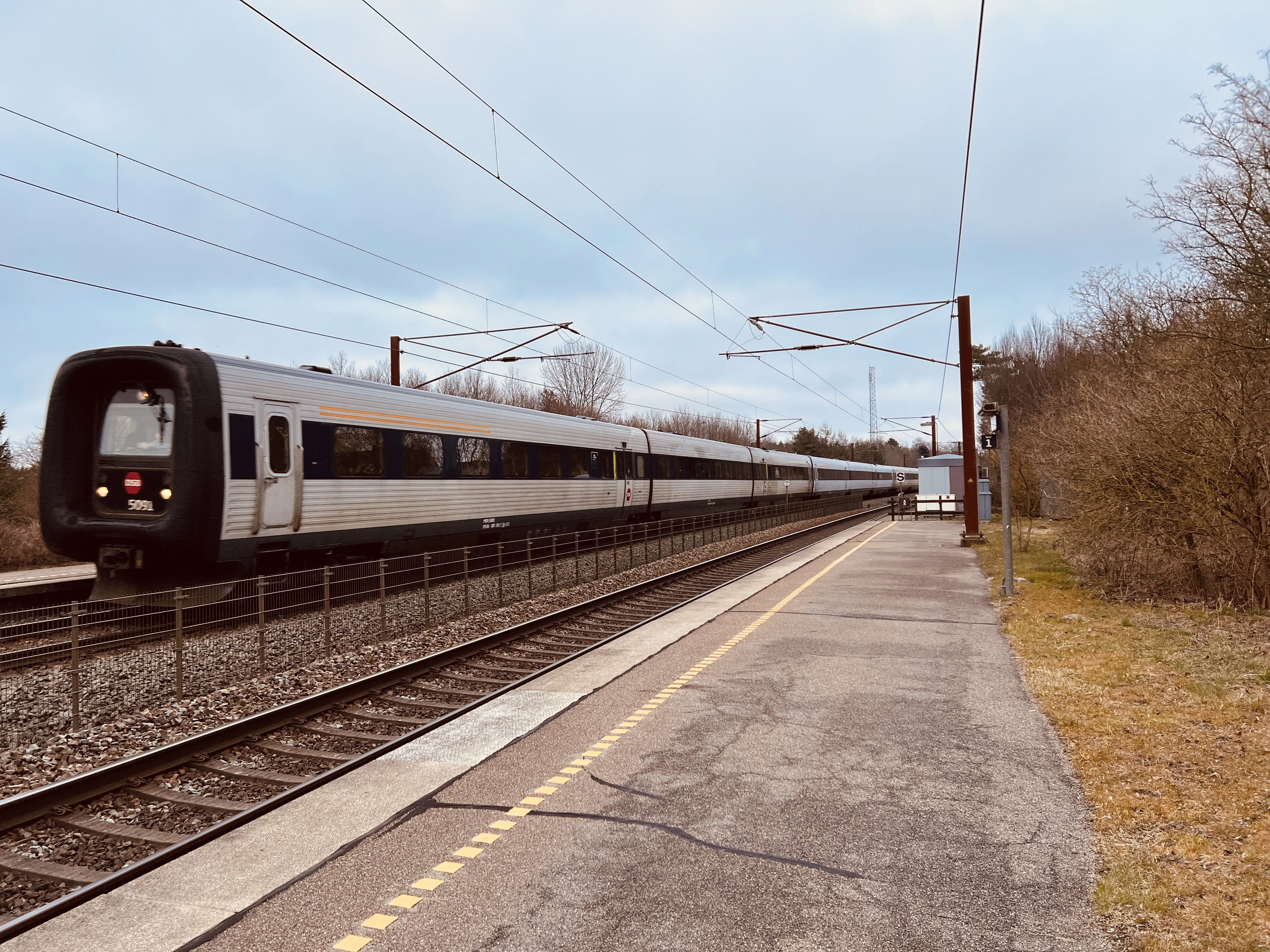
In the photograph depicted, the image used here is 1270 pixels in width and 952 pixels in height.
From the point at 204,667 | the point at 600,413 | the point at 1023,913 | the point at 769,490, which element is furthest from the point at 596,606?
the point at 600,413

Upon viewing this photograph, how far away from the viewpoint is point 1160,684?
25.0 ft

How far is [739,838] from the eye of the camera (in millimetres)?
4516

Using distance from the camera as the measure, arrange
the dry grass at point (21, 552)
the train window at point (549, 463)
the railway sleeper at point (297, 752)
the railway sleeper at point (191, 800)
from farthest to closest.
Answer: the dry grass at point (21, 552)
the train window at point (549, 463)
the railway sleeper at point (297, 752)
the railway sleeper at point (191, 800)

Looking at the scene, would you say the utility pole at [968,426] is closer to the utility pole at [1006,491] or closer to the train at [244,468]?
the utility pole at [1006,491]

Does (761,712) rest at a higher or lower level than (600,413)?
lower

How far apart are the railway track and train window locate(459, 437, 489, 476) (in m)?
6.28

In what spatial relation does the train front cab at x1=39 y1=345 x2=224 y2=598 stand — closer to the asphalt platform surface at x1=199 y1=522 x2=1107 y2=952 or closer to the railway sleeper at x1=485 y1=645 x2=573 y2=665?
the railway sleeper at x1=485 y1=645 x2=573 y2=665

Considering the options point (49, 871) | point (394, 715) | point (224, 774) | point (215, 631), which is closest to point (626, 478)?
point (215, 631)

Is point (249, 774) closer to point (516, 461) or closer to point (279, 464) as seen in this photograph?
point (279, 464)

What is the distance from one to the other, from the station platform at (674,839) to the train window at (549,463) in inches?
428

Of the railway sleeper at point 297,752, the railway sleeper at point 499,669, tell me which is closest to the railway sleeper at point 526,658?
the railway sleeper at point 499,669

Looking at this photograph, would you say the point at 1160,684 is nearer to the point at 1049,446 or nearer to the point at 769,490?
the point at 1049,446

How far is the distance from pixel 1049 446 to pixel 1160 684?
36.2 feet

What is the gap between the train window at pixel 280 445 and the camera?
11328 millimetres
